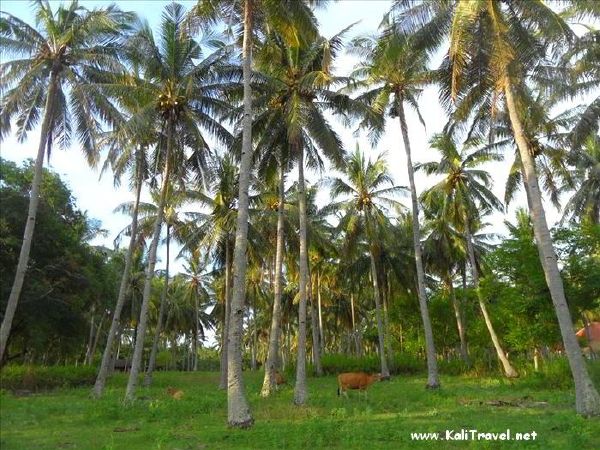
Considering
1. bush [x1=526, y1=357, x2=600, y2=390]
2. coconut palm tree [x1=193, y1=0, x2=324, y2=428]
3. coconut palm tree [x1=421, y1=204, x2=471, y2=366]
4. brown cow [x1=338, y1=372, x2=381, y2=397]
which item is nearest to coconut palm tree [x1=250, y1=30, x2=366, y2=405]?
coconut palm tree [x1=193, y1=0, x2=324, y2=428]

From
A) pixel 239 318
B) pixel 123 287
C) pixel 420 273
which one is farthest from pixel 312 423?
pixel 123 287

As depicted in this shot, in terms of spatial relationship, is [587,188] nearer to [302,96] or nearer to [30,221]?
[302,96]

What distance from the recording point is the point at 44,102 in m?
20.0

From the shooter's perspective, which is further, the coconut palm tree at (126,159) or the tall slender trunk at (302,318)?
the coconut palm tree at (126,159)

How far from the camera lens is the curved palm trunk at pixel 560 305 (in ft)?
39.4

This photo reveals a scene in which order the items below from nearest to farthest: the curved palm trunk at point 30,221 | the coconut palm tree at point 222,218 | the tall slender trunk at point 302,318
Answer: the curved palm trunk at point 30,221 < the tall slender trunk at point 302,318 < the coconut palm tree at point 222,218

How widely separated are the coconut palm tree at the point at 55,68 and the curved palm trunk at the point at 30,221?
3 centimetres

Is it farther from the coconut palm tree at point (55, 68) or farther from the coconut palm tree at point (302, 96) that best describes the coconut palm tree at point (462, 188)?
the coconut palm tree at point (55, 68)

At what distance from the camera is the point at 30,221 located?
17.1 m

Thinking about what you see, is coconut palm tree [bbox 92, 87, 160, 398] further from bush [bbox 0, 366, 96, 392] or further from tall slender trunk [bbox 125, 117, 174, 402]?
bush [bbox 0, 366, 96, 392]

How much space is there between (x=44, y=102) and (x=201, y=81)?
19.8 ft

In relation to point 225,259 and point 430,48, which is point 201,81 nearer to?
point 430,48

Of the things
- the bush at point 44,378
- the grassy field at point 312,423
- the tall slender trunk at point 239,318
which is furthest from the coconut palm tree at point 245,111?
the bush at point 44,378

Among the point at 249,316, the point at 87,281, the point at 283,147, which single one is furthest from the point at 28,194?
the point at 249,316
